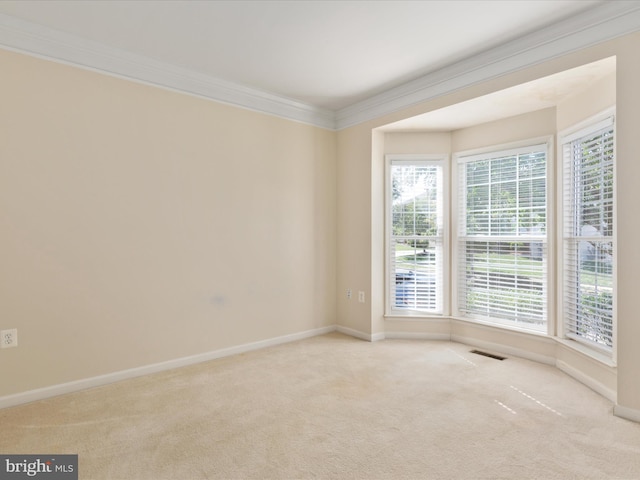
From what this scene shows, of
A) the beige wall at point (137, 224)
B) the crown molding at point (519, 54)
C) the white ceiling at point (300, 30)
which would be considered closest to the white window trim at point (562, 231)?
the crown molding at point (519, 54)

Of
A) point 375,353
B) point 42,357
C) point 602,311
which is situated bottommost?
point 375,353

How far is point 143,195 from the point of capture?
327cm

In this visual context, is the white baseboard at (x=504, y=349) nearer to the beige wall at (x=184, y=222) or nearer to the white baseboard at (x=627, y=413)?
the beige wall at (x=184, y=222)

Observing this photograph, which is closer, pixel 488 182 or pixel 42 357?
pixel 42 357

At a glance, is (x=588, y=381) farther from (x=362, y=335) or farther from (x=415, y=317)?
(x=362, y=335)

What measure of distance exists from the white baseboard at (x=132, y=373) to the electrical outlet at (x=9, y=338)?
0.35 meters

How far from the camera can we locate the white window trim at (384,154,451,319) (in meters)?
4.34

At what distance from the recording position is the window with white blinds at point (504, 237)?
3.68 meters

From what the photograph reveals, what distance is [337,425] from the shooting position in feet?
7.90

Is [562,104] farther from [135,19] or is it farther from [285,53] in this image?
[135,19]

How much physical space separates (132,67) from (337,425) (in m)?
3.18

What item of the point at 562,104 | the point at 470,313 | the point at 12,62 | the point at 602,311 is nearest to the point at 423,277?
the point at 470,313

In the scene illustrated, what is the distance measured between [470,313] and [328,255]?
1.73m

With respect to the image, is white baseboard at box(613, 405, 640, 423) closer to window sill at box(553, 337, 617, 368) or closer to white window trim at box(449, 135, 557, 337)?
window sill at box(553, 337, 617, 368)
